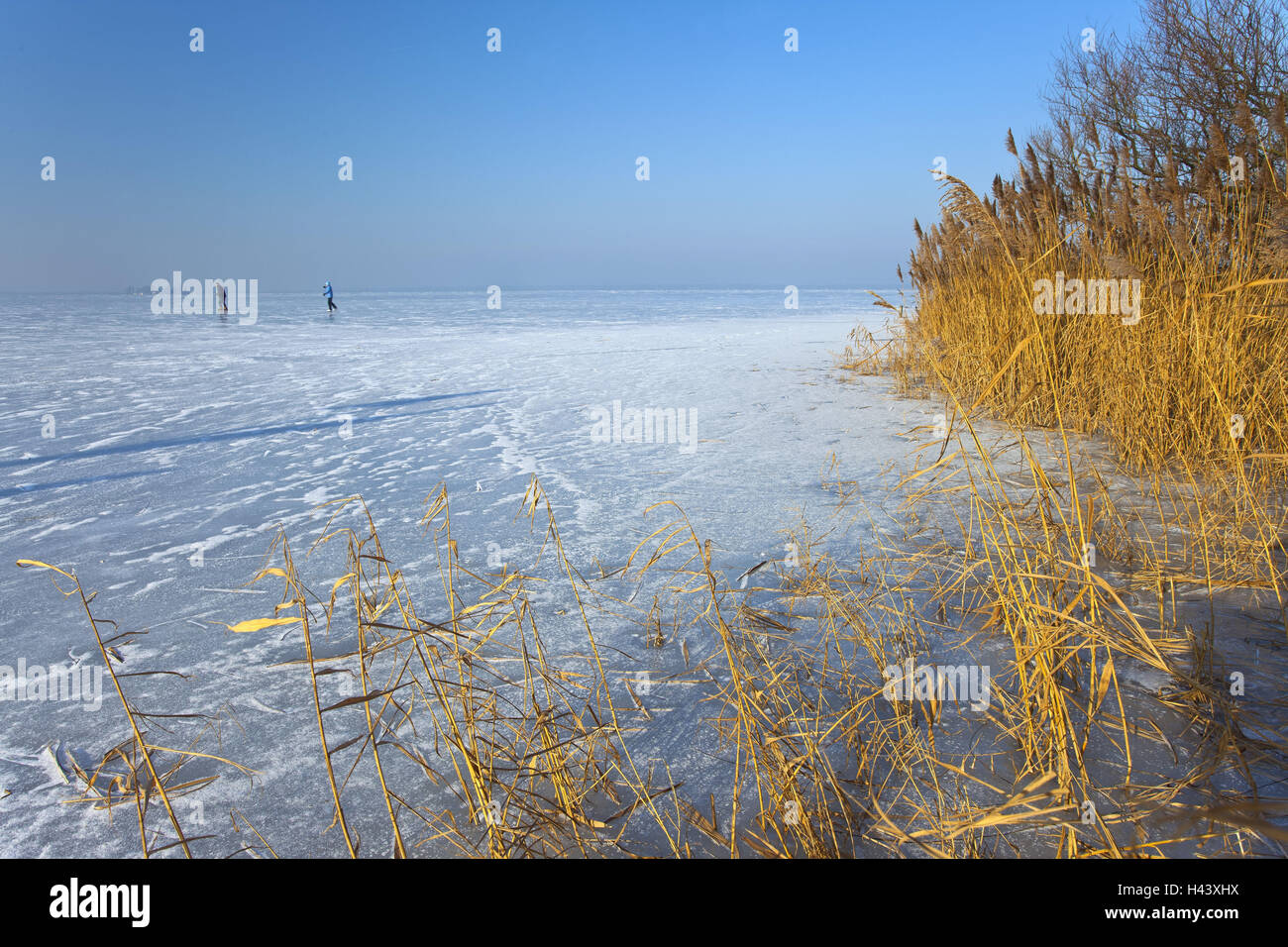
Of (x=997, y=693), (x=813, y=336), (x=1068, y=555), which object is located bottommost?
(x=997, y=693)

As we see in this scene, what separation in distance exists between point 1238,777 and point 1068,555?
39.1 inches

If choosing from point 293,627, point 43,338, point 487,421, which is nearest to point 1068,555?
point 293,627

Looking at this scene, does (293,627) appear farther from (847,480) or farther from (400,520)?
(847,480)

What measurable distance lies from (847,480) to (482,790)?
2754 millimetres

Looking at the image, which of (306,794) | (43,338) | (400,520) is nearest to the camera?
(306,794)

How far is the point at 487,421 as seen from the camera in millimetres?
5574

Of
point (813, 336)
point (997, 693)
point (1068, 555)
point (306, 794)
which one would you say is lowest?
point (306, 794)

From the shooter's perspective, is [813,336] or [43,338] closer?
[813,336]

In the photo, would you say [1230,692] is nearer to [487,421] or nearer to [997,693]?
[997,693]

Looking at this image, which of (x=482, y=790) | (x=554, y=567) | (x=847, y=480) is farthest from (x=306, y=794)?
(x=847, y=480)

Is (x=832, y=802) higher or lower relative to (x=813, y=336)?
lower

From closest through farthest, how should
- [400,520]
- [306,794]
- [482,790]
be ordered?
[482,790] < [306,794] < [400,520]

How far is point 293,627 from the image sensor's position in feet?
7.20

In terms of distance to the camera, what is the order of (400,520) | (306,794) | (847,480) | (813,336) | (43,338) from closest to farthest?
(306,794) → (400,520) → (847,480) → (813,336) → (43,338)
